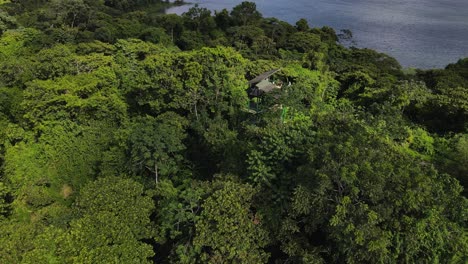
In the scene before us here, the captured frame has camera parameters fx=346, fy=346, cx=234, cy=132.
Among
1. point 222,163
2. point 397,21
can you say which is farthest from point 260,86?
point 397,21

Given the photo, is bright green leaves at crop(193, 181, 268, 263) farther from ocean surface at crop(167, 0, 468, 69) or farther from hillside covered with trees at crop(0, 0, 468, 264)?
ocean surface at crop(167, 0, 468, 69)

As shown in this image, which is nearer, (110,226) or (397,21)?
(110,226)

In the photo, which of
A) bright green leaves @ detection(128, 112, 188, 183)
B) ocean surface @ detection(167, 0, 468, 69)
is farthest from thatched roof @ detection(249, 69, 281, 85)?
ocean surface @ detection(167, 0, 468, 69)

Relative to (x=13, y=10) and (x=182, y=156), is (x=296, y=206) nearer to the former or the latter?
(x=182, y=156)

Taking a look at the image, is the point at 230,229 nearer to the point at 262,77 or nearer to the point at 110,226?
the point at 110,226

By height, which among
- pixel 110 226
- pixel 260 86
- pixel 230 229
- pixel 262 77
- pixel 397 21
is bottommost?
pixel 110 226
